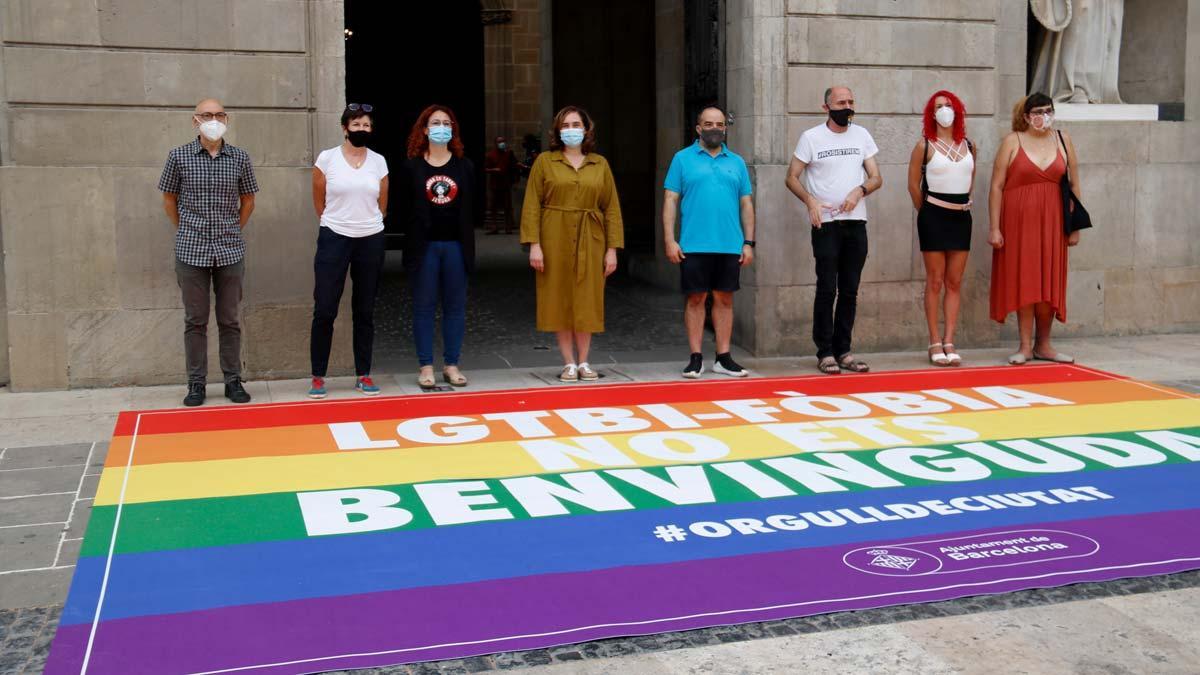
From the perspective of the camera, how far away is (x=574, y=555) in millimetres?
5180

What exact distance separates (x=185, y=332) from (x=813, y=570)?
4943mm

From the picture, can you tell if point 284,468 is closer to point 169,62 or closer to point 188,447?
point 188,447

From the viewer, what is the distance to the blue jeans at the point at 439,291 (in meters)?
8.84

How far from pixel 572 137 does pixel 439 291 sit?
1356 millimetres

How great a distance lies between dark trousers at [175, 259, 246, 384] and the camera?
27.6 feet

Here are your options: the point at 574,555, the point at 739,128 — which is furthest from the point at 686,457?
the point at 739,128

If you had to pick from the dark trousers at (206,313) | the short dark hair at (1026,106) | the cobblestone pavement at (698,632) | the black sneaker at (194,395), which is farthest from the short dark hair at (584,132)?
the cobblestone pavement at (698,632)

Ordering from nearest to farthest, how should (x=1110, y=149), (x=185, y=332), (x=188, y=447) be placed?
(x=188, y=447) < (x=185, y=332) < (x=1110, y=149)

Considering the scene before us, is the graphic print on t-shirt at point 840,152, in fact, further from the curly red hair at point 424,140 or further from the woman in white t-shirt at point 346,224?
the woman in white t-shirt at point 346,224

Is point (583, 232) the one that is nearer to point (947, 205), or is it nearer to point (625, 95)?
point (947, 205)

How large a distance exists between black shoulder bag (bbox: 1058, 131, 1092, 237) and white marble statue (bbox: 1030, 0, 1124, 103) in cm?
188

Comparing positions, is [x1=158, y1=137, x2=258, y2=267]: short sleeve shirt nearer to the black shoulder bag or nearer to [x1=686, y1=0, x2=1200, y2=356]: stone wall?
[x1=686, y1=0, x2=1200, y2=356]: stone wall

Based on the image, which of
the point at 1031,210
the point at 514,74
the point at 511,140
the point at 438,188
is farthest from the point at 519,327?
the point at 514,74

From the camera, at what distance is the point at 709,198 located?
30.2 ft
